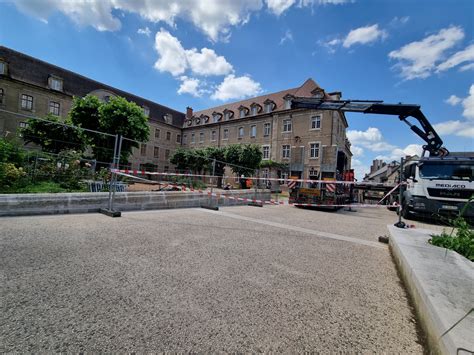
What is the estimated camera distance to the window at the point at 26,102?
26594 mm

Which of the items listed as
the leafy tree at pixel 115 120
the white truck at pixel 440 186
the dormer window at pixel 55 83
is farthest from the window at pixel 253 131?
the dormer window at pixel 55 83

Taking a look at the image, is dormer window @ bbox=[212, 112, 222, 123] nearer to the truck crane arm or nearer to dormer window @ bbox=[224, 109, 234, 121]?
dormer window @ bbox=[224, 109, 234, 121]

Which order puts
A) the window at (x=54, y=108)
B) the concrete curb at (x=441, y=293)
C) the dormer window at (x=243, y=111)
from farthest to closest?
1. the dormer window at (x=243, y=111)
2. the window at (x=54, y=108)
3. the concrete curb at (x=441, y=293)

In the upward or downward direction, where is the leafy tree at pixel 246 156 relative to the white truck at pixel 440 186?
upward

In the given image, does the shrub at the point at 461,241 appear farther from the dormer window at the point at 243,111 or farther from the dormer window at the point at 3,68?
the dormer window at the point at 3,68

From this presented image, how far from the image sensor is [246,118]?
34.8m

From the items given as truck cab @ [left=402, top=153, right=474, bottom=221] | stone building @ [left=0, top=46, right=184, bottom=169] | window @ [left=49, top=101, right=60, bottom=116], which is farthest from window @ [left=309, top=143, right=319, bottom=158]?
window @ [left=49, top=101, right=60, bottom=116]

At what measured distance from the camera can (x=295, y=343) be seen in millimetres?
1662

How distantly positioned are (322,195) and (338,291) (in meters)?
10.1

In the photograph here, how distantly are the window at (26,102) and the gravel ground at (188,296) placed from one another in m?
32.6

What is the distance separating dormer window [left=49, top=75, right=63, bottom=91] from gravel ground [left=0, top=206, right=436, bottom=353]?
3431 cm

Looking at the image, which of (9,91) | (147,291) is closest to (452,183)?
(147,291)

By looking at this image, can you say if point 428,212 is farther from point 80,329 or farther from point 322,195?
point 80,329

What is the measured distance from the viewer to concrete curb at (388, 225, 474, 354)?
1401mm
